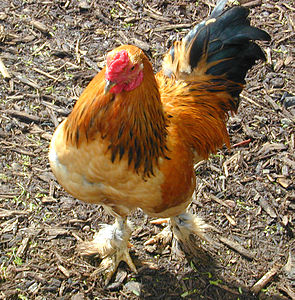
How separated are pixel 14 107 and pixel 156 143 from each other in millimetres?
2457

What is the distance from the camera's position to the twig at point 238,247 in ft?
13.6

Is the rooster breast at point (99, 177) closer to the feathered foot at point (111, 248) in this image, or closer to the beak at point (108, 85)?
the beak at point (108, 85)

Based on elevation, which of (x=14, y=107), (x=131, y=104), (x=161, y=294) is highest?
(x=131, y=104)

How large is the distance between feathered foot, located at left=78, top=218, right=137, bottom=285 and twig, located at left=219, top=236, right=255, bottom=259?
974 millimetres

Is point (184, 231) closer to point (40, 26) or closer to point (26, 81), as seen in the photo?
point (26, 81)

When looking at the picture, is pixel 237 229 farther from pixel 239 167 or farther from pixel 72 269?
pixel 72 269

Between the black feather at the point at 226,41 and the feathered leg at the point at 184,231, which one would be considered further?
the feathered leg at the point at 184,231

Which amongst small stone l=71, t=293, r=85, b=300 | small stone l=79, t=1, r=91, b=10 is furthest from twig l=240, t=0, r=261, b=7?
small stone l=71, t=293, r=85, b=300

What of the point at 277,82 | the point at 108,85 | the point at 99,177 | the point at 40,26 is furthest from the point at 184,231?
the point at 40,26

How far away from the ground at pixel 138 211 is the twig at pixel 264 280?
1 cm

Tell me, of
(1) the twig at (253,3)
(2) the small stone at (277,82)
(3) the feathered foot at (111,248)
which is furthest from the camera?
(1) the twig at (253,3)

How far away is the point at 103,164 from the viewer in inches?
116

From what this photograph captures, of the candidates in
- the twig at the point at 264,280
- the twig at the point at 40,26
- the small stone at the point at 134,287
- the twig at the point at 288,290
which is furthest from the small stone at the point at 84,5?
the twig at the point at 288,290

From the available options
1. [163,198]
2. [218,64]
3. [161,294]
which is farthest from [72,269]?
[218,64]
